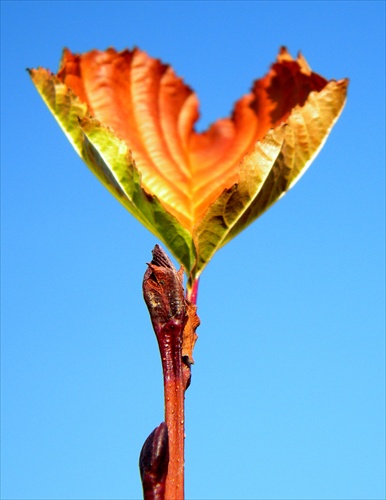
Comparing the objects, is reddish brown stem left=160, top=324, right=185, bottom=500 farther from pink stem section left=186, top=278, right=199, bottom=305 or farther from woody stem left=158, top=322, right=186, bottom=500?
pink stem section left=186, top=278, right=199, bottom=305

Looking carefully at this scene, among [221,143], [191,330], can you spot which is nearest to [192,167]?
[221,143]

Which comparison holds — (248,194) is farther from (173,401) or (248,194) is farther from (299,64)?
(173,401)

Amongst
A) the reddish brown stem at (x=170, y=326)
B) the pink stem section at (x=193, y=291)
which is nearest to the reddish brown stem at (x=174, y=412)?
the reddish brown stem at (x=170, y=326)

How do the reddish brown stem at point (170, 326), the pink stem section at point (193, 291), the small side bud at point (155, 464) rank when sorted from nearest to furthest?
the small side bud at point (155, 464)
the reddish brown stem at point (170, 326)
the pink stem section at point (193, 291)

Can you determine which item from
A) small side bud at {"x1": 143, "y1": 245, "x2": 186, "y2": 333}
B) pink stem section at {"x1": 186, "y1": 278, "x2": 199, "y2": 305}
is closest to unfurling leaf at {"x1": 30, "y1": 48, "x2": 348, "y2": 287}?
pink stem section at {"x1": 186, "y1": 278, "x2": 199, "y2": 305}

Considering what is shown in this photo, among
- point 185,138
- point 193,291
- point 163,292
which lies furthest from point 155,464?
point 185,138

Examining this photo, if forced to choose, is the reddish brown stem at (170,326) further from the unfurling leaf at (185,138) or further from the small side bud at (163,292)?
the unfurling leaf at (185,138)

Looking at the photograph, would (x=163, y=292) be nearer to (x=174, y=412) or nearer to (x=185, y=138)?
(x=174, y=412)

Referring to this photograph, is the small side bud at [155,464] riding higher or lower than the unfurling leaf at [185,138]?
lower
